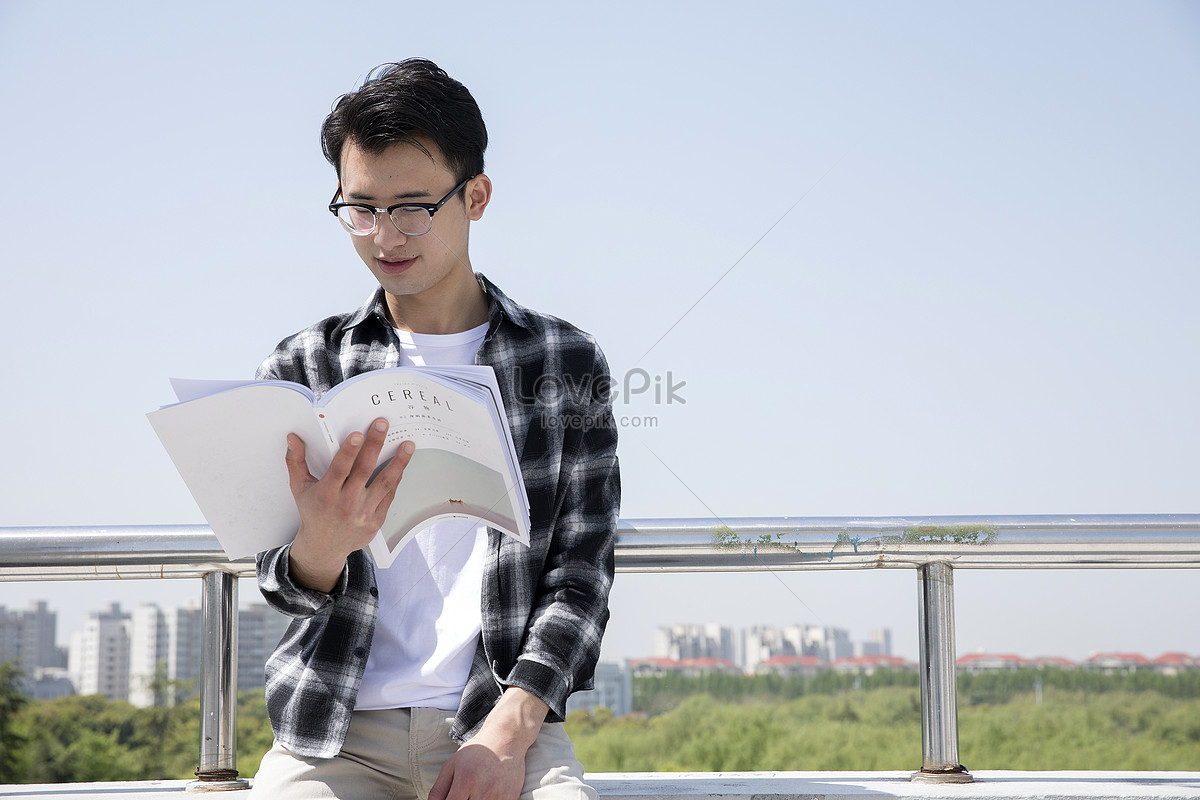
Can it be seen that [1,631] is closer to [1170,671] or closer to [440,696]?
[440,696]

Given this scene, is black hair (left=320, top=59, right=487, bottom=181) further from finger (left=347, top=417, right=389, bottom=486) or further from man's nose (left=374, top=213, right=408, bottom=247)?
finger (left=347, top=417, right=389, bottom=486)

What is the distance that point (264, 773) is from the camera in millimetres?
1268

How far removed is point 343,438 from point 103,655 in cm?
5186

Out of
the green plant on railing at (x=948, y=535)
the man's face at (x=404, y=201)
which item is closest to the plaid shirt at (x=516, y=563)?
the man's face at (x=404, y=201)

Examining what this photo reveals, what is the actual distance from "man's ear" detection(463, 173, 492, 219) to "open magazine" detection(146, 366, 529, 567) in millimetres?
559

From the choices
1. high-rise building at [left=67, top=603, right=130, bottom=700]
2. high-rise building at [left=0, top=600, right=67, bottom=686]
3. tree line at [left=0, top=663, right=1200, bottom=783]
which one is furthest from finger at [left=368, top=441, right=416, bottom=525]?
high-rise building at [left=67, top=603, right=130, bottom=700]

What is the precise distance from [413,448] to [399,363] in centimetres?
41

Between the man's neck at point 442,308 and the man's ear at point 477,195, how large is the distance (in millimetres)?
114

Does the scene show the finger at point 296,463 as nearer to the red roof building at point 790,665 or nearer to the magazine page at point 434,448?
the magazine page at point 434,448

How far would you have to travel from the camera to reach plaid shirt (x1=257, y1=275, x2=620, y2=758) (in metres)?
1.28

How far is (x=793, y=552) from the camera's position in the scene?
5.02 feet

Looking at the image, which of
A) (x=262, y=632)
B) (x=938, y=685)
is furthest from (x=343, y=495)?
(x=262, y=632)

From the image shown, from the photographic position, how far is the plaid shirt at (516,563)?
1276mm

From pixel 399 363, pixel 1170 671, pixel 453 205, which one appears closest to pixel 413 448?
pixel 399 363
